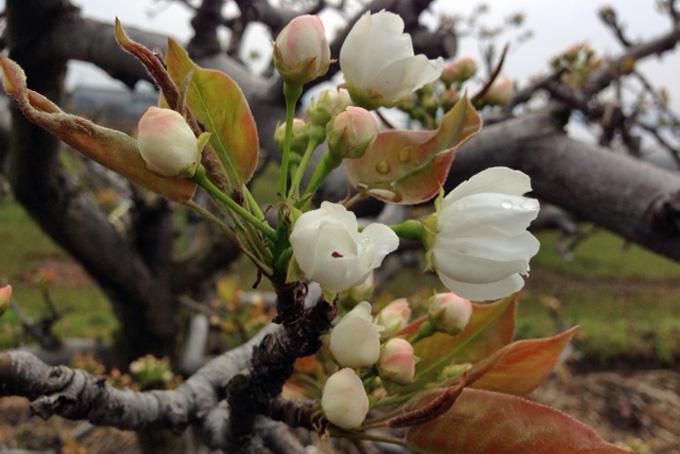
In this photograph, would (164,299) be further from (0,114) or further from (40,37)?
(40,37)

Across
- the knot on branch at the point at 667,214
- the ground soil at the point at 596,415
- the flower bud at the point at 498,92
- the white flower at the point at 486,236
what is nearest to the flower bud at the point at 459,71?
the flower bud at the point at 498,92

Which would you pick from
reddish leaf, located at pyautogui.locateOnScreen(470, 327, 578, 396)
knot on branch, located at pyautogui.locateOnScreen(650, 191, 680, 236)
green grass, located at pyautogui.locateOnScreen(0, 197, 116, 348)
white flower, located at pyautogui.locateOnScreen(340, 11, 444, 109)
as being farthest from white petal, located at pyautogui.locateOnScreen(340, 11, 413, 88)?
green grass, located at pyautogui.locateOnScreen(0, 197, 116, 348)

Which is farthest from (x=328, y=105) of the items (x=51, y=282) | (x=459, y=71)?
(x=51, y=282)

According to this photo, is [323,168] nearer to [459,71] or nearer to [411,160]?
[411,160]

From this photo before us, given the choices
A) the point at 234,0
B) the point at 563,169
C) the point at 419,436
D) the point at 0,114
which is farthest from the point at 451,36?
the point at 0,114

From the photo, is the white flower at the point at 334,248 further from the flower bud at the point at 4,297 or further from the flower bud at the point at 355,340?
the flower bud at the point at 4,297
